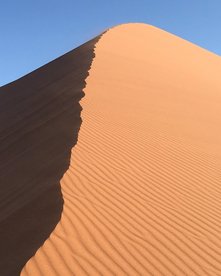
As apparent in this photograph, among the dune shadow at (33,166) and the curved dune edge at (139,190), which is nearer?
the curved dune edge at (139,190)

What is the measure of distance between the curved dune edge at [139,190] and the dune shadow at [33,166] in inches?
5.9

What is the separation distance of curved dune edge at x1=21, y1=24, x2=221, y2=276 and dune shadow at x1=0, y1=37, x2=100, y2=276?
0.49 feet

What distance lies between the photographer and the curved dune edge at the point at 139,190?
404 centimetres

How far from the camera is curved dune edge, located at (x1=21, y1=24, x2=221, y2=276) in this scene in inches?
159

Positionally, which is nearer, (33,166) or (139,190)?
(139,190)

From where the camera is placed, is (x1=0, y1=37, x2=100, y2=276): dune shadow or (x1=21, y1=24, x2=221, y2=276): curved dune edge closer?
(x1=21, y1=24, x2=221, y2=276): curved dune edge

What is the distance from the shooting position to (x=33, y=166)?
21.0 feet

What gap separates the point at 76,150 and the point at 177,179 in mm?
1552

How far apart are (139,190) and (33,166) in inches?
64.7

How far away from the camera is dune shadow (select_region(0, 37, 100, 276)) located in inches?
167

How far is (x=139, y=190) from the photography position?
5684 mm

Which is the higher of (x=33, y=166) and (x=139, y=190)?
(x=33, y=166)

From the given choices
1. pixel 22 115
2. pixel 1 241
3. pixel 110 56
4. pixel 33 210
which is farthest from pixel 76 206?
pixel 110 56

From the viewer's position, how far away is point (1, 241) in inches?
171
